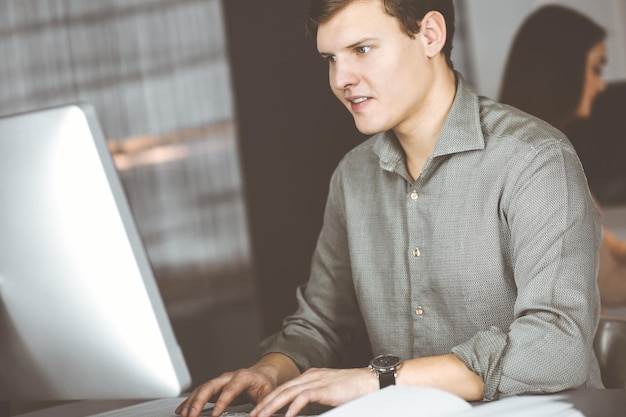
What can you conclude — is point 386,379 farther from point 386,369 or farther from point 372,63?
point 372,63

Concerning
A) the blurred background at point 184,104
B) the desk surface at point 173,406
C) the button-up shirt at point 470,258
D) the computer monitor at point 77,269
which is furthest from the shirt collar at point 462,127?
the blurred background at point 184,104

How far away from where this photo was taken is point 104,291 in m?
1.00

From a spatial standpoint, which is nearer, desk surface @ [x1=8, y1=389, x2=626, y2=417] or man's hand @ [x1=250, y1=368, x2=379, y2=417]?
desk surface @ [x1=8, y1=389, x2=626, y2=417]

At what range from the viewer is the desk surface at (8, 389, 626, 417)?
914 millimetres

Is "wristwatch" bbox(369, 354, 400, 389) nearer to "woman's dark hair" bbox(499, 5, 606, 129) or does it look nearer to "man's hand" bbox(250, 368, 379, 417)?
"man's hand" bbox(250, 368, 379, 417)

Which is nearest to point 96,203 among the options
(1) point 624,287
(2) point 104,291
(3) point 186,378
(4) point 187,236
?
(2) point 104,291

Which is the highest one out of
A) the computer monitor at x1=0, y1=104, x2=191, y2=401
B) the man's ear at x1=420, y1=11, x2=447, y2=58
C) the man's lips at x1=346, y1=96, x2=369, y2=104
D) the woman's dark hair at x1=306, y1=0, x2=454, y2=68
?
the woman's dark hair at x1=306, y1=0, x2=454, y2=68

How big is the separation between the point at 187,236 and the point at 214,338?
1.58 feet

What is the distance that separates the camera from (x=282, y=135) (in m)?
2.94

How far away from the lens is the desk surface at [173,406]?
91 cm

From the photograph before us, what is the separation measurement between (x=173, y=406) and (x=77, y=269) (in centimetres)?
29

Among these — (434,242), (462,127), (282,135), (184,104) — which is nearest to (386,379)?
(434,242)

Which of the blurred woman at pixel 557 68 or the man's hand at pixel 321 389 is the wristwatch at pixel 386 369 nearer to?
the man's hand at pixel 321 389

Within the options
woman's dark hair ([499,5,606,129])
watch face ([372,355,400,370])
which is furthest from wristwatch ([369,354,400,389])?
woman's dark hair ([499,5,606,129])
